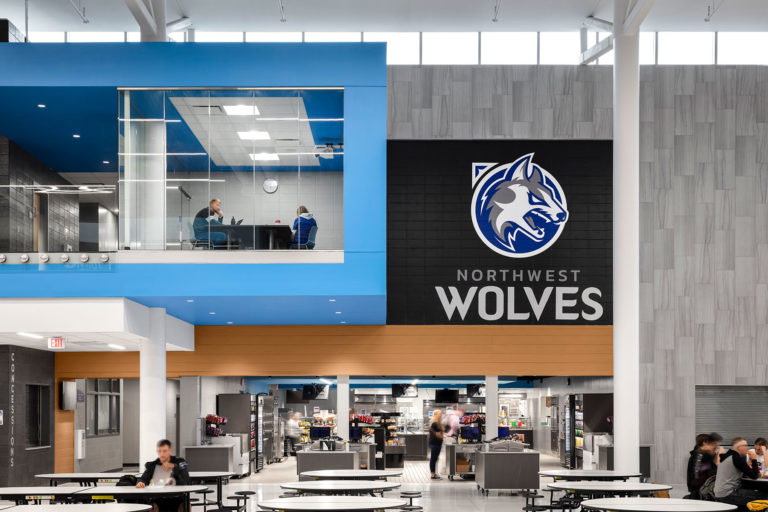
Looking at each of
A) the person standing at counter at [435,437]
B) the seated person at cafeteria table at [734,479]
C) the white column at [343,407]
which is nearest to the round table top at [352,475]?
the seated person at cafeteria table at [734,479]

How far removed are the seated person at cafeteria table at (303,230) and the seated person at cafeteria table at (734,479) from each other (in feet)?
19.7

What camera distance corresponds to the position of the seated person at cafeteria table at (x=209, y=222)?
12523mm

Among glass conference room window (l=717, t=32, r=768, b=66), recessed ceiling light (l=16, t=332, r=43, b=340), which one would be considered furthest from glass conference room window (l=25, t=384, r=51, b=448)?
glass conference room window (l=717, t=32, r=768, b=66)

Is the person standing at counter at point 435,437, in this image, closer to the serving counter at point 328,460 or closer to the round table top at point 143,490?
the serving counter at point 328,460

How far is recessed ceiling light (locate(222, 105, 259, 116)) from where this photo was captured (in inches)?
503

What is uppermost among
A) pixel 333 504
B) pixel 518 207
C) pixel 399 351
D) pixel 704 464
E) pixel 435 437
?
pixel 518 207

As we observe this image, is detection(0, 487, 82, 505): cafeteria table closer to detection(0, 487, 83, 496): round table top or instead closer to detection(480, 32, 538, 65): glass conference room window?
detection(0, 487, 83, 496): round table top

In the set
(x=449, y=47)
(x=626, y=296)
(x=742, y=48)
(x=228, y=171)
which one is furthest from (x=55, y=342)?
(x=742, y=48)

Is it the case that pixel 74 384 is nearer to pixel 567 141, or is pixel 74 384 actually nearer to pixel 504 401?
pixel 567 141

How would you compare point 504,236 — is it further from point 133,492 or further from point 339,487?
point 133,492

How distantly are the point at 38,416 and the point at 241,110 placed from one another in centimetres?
892

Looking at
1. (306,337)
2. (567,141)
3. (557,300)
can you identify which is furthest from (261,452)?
(567,141)

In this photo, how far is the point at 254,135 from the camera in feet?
41.6

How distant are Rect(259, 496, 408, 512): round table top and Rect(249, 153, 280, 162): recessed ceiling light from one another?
544 cm
